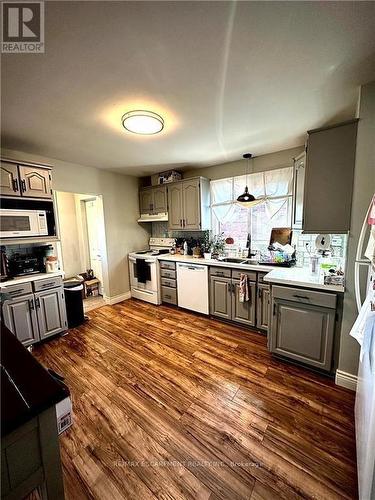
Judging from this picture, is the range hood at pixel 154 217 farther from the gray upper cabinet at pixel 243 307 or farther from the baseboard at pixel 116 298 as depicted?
the gray upper cabinet at pixel 243 307

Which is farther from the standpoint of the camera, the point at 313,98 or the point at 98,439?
the point at 313,98

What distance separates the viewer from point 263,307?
2.63m

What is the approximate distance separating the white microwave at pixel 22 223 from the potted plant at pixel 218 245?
258cm

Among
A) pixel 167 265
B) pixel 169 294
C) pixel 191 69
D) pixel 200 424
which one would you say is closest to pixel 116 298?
pixel 169 294

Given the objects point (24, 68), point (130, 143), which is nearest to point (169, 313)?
point (130, 143)

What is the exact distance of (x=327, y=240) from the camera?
2.12 meters

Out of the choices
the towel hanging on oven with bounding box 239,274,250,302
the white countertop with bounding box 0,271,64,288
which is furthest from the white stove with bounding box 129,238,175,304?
the towel hanging on oven with bounding box 239,274,250,302

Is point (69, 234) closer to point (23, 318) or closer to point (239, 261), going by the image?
point (23, 318)

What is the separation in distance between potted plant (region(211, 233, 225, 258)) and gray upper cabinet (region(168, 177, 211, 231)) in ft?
0.86

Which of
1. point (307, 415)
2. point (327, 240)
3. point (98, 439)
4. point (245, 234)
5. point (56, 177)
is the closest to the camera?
point (98, 439)

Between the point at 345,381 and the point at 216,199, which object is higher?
→ the point at 216,199

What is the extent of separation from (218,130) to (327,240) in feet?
5.48

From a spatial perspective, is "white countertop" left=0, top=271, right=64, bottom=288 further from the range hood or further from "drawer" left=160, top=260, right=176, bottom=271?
the range hood

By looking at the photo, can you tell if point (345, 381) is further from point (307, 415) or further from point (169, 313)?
point (169, 313)
